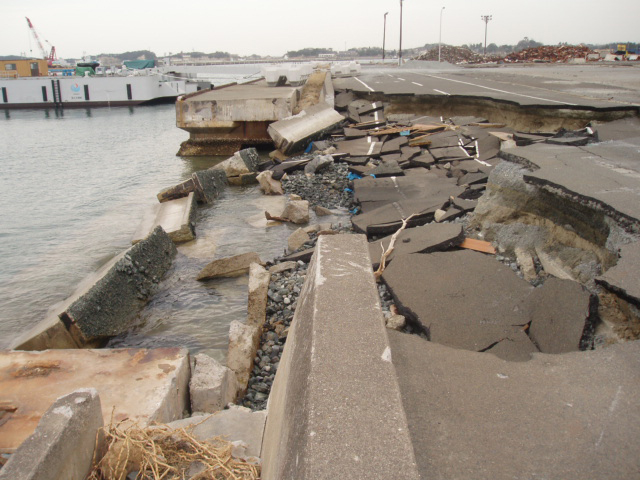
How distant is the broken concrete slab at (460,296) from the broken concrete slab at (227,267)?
2858mm

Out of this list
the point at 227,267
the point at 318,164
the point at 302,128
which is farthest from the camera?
the point at 302,128

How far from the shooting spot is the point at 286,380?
257 centimetres

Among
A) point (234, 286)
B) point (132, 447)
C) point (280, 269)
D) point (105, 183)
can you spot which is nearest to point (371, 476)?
point (132, 447)

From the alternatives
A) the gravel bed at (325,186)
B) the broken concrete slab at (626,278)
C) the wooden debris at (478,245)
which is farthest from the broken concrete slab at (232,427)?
the gravel bed at (325,186)

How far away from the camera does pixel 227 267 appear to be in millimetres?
7199

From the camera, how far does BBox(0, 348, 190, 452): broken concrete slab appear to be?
3184 mm

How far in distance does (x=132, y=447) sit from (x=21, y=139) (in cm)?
2907

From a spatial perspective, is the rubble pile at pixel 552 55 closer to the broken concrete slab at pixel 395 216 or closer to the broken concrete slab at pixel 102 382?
the broken concrete slab at pixel 395 216

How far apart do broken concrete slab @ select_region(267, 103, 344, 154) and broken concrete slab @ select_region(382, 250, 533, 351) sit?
974cm

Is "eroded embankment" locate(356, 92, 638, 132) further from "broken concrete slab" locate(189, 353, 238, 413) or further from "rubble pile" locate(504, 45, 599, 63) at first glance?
"rubble pile" locate(504, 45, 599, 63)

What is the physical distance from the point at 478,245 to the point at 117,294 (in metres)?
4.32

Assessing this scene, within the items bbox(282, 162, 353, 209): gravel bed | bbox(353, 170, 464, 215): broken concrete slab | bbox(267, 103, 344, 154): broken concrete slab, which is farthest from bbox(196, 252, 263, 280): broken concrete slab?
bbox(267, 103, 344, 154): broken concrete slab

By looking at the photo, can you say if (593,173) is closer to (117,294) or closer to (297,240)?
(297,240)

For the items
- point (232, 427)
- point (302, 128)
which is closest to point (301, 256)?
point (232, 427)
